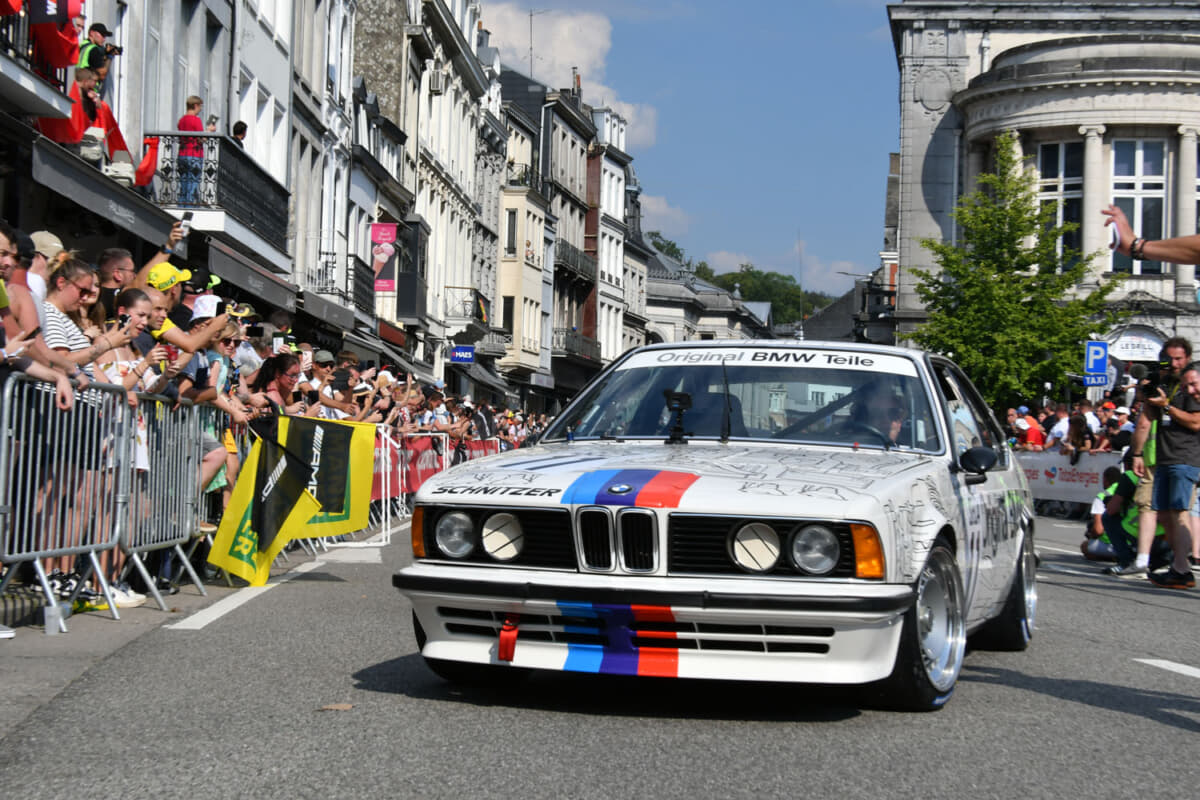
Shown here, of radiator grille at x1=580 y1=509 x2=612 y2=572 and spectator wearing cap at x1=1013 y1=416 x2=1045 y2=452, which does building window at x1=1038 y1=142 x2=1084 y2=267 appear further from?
radiator grille at x1=580 y1=509 x2=612 y2=572

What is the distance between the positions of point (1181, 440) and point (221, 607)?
7.50 meters

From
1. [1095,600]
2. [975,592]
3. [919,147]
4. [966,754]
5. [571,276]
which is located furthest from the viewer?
[571,276]

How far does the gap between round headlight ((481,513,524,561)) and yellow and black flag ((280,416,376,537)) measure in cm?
561

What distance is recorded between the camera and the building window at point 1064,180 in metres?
56.8

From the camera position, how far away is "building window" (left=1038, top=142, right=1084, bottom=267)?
2234 inches

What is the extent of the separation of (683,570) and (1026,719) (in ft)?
4.77

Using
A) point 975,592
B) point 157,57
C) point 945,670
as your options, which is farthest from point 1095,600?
point 157,57

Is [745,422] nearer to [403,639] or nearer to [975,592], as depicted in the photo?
[975,592]

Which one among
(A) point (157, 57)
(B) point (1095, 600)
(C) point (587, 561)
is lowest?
(B) point (1095, 600)

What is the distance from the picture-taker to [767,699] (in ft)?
21.1

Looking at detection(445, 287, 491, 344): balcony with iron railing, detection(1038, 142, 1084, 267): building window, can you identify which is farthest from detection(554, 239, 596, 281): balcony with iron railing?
detection(1038, 142, 1084, 267): building window

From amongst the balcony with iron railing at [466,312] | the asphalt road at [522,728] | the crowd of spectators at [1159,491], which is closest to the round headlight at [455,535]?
the asphalt road at [522,728]

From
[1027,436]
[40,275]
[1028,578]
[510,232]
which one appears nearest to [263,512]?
[40,275]

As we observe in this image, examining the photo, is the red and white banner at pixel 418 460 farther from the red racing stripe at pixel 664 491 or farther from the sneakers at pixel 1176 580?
the red racing stripe at pixel 664 491
